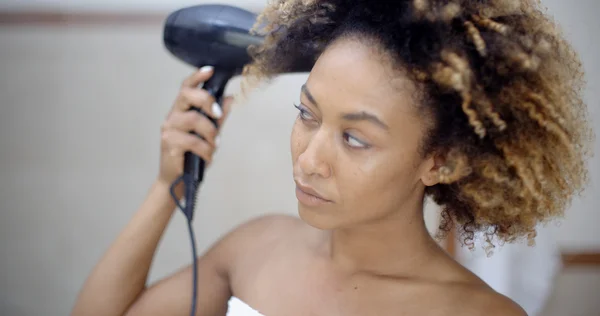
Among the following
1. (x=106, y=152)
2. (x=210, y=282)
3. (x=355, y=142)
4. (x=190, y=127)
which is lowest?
(x=106, y=152)

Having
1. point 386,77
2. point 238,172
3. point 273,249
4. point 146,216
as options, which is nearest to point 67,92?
point 238,172

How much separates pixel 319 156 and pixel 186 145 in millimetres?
265

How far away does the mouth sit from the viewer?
0.76 metres

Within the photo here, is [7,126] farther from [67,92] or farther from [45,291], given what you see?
[45,291]

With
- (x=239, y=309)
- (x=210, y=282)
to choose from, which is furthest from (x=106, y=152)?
(x=239, y=309)

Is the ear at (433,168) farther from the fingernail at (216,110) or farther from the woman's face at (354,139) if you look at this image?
the fingernail at (216,110)

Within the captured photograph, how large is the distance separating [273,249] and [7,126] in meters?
0.98

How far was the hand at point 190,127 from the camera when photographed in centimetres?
92

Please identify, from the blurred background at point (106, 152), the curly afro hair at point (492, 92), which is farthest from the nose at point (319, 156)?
the blurred background at point (106, 152)

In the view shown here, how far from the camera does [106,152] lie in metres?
1.61

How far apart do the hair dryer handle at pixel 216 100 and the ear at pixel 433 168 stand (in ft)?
1.10

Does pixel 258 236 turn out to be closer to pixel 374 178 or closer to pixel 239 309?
pixel 239 309

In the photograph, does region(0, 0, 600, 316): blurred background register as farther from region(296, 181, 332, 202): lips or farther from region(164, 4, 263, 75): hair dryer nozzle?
region(296, 181, 332, 202): lips

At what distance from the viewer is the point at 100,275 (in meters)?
0.95
